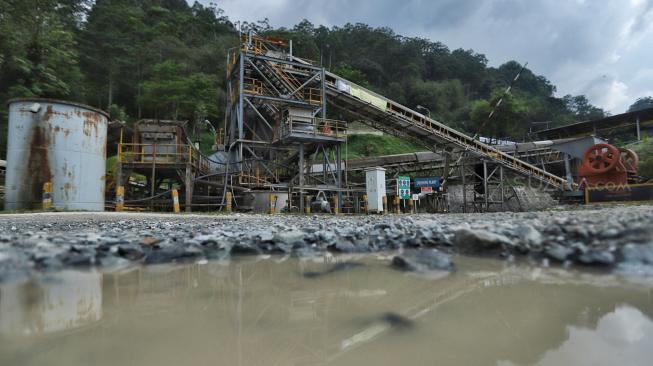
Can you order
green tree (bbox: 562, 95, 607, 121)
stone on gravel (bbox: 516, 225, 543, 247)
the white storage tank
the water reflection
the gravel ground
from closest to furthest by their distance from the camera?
the water reflection
the gravel ground
stone on gravel (bbox: 516, 225, 543, 247)
the white storage tank
green tree (bbox: 562, 95, 607, 121)

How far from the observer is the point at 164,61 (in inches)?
1283

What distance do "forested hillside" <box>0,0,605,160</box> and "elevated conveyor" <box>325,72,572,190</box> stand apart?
10.9 m

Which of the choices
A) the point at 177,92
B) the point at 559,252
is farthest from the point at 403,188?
the point at 177,92

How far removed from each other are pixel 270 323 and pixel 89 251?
267 centimetres

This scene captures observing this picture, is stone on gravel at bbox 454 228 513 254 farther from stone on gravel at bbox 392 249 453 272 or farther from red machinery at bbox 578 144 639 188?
red machinery at bbox 578 144 639 188

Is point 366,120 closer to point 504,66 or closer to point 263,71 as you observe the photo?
point 263,71

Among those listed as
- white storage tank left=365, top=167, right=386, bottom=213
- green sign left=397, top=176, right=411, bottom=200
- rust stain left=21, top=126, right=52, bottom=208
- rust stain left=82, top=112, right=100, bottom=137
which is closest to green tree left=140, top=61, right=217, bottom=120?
rust stain left=82, top=112, right=100, bottom=137

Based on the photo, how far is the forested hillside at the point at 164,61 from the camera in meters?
20.4

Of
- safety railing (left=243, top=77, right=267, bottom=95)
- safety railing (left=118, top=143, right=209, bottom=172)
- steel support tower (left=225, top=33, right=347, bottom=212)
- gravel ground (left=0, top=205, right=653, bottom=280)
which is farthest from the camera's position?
safety railing (left=243, top=77, right=267, bottom=95)

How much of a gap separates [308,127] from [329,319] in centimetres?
1542

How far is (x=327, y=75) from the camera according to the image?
2058cm

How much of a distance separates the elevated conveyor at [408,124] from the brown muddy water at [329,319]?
57.2 feet

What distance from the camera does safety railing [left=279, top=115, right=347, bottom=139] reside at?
52.7ft

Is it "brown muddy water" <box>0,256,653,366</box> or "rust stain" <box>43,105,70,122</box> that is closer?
"brown muddy water" <box>0,256,653,366</box>
